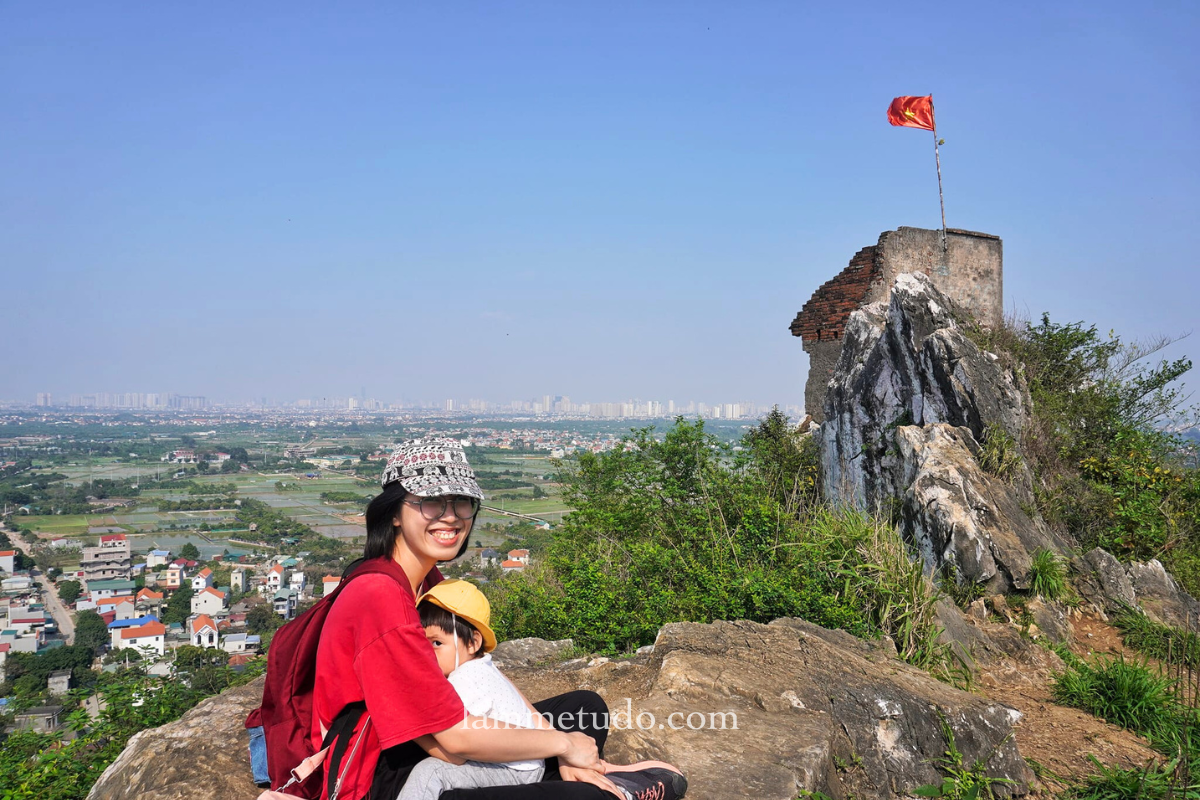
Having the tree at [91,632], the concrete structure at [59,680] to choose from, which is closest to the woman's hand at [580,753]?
the concrete structure at [59,680]

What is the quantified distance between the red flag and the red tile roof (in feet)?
51.3

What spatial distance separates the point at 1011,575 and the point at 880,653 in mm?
2888

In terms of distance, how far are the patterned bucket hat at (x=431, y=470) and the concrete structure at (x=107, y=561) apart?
2160 cm

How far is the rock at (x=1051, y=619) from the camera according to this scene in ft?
21.5

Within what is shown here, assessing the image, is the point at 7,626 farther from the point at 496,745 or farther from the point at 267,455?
the point at 267,455

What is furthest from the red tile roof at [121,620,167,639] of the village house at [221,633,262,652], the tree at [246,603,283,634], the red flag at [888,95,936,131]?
the red flag at [888,95,936,131]

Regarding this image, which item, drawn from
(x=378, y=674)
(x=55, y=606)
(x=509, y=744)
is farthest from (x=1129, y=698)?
(x=55, y=606)

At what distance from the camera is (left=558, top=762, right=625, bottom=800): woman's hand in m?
2.34

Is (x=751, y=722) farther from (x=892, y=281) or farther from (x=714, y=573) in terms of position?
(x=892, y=281)

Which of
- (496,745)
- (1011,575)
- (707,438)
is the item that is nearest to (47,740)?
(496,745)

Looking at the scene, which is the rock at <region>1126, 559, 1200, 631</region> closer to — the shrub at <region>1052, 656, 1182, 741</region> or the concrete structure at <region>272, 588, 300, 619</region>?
the shrub at <region>1052, 656, 1182, 741</region>

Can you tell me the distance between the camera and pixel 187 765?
2.94 meters

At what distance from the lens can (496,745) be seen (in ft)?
7.06

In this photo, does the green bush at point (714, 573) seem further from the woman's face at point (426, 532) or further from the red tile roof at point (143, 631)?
the red tile roof at point (143, 631)
